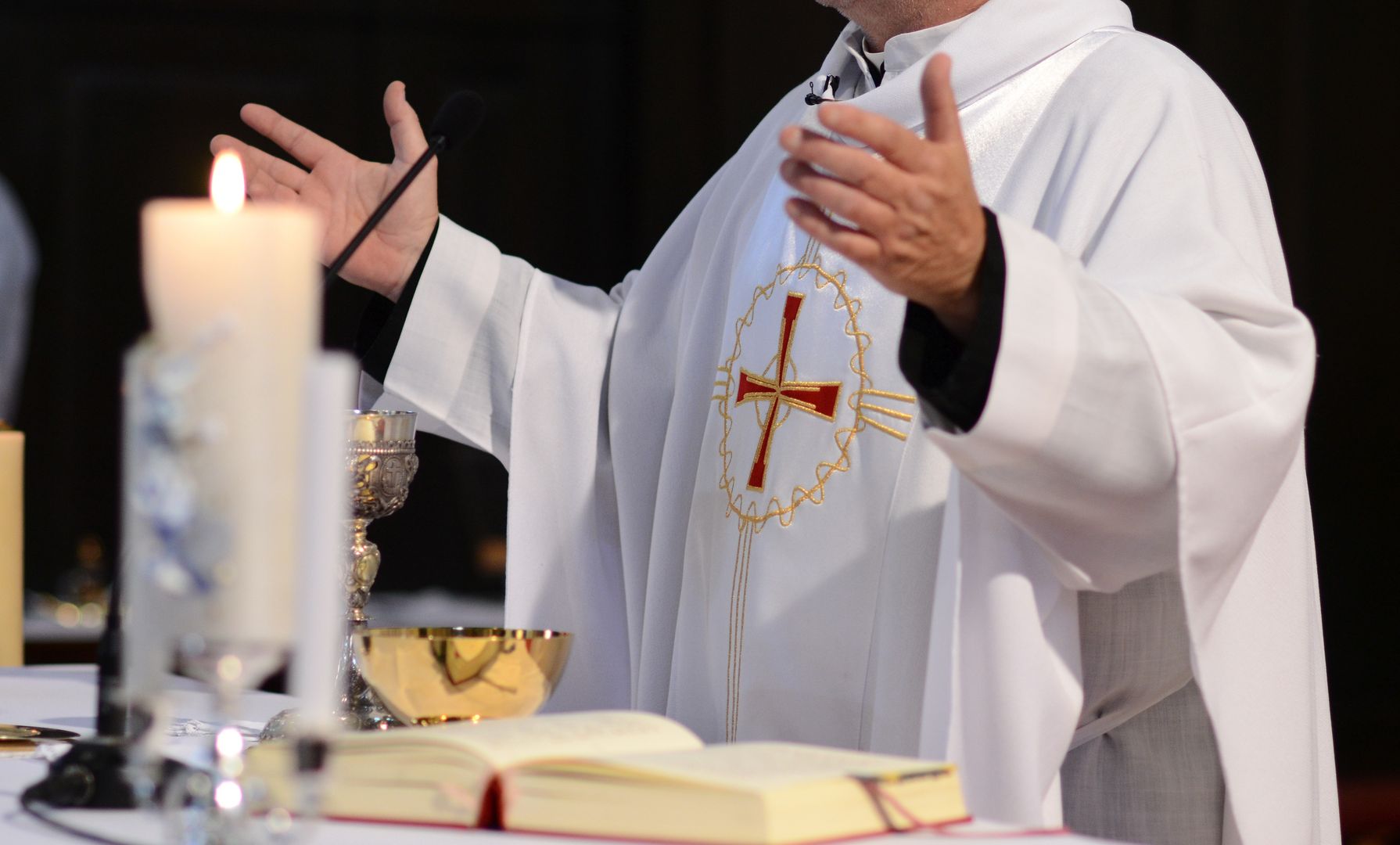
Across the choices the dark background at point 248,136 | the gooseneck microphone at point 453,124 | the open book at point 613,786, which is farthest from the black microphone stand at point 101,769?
the dark background at point 248,136

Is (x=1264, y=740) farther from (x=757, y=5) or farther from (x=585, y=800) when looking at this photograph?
(x=757, y=5)

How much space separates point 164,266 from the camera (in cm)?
88

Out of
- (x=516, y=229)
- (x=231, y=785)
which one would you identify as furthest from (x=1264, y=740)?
(x=516, y=229)

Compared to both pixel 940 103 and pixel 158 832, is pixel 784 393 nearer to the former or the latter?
pixel 940 103

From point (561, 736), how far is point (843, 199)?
58 centimetres

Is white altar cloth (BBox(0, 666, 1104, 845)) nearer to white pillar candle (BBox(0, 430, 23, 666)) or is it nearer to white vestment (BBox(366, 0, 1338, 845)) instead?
white vestment (BBox(366, 0, 1338, 845))

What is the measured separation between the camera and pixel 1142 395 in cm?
178

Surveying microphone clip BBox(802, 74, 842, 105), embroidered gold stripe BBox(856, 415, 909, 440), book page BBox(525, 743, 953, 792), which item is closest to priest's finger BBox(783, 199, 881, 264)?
book page BBox(525, 743, 953, 792)

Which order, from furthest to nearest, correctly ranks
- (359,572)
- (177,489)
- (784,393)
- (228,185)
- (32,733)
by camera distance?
(784,393), (359,572), (32,733), (228,185), (177,489)

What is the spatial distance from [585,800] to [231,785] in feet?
0.93

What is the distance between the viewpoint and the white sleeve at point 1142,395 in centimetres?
173

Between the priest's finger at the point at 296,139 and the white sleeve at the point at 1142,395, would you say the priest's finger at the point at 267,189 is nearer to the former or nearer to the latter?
the priest's finger at the point at 296,139

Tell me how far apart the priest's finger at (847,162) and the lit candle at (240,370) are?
77 centimetres

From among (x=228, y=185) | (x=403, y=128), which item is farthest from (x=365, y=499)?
(x=228, y=185)
